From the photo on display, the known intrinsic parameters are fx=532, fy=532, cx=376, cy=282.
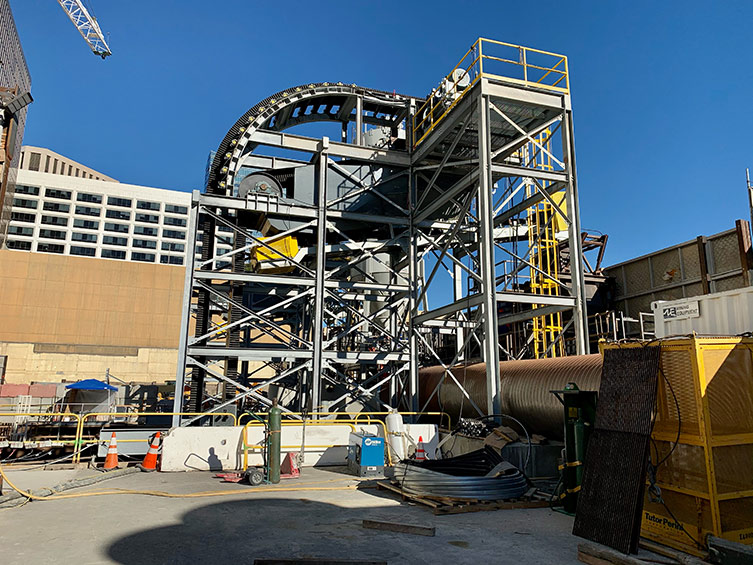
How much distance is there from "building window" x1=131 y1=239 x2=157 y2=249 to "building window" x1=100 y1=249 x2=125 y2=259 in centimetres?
256

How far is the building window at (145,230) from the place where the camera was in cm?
8975

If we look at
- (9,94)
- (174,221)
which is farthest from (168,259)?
(9,94)

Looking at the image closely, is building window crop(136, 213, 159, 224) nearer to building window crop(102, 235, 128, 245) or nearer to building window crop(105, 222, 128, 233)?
building window crop(105, 222, 128, 233)

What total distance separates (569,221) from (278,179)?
935cm

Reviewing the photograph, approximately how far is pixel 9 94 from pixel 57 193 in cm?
5830

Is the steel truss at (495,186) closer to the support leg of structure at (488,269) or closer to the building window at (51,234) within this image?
the support leg of structure at (488,269)

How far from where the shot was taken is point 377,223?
59.7 feet

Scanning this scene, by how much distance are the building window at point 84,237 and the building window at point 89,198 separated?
5.51m

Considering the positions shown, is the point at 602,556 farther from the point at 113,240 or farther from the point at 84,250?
the point at 84,250

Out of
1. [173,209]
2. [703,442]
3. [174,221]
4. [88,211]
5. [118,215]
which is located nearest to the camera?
[703,442]

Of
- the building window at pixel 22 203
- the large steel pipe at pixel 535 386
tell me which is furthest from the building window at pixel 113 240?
the large steel pipe at pixel 535 386

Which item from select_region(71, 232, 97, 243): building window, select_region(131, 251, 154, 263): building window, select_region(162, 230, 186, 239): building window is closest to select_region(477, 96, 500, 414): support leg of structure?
select_region(131, 251, 154, 263): building window

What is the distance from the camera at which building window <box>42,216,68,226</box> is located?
85.4 metres

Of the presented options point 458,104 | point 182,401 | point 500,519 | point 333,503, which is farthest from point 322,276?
point 500,519
